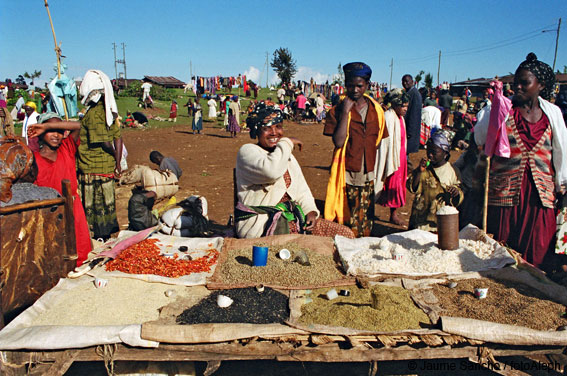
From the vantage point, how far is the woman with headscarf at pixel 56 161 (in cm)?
423

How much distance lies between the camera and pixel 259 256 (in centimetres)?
366

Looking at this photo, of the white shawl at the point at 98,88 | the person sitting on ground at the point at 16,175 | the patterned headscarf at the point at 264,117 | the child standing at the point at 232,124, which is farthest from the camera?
the child standing at the point at 232,124

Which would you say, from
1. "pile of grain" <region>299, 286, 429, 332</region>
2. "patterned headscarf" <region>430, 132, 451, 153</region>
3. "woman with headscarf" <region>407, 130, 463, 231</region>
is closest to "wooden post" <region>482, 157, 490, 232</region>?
"woman with headscarf" <region>407, 130, 463, 231</region>

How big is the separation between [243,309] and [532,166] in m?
2.92

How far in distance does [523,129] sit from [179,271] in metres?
3.35

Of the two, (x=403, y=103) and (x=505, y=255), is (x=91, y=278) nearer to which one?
(x=505, y=255)

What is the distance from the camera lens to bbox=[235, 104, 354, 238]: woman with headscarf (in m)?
4.18

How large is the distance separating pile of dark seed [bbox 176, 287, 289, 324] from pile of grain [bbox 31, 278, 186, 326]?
276mm

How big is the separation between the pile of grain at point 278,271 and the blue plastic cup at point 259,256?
42mm

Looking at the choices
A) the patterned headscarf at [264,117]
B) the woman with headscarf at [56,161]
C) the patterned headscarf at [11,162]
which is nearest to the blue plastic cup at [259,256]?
the patterned headscarf at [264,117]

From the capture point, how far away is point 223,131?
1970 cm

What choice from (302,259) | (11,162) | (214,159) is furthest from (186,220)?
(214,159)

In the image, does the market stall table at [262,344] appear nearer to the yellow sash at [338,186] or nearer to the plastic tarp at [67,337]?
the plastic tarp at [67,337]

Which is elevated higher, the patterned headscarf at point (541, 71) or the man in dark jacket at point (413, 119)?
the patterned headscarf at point (541, 71)
